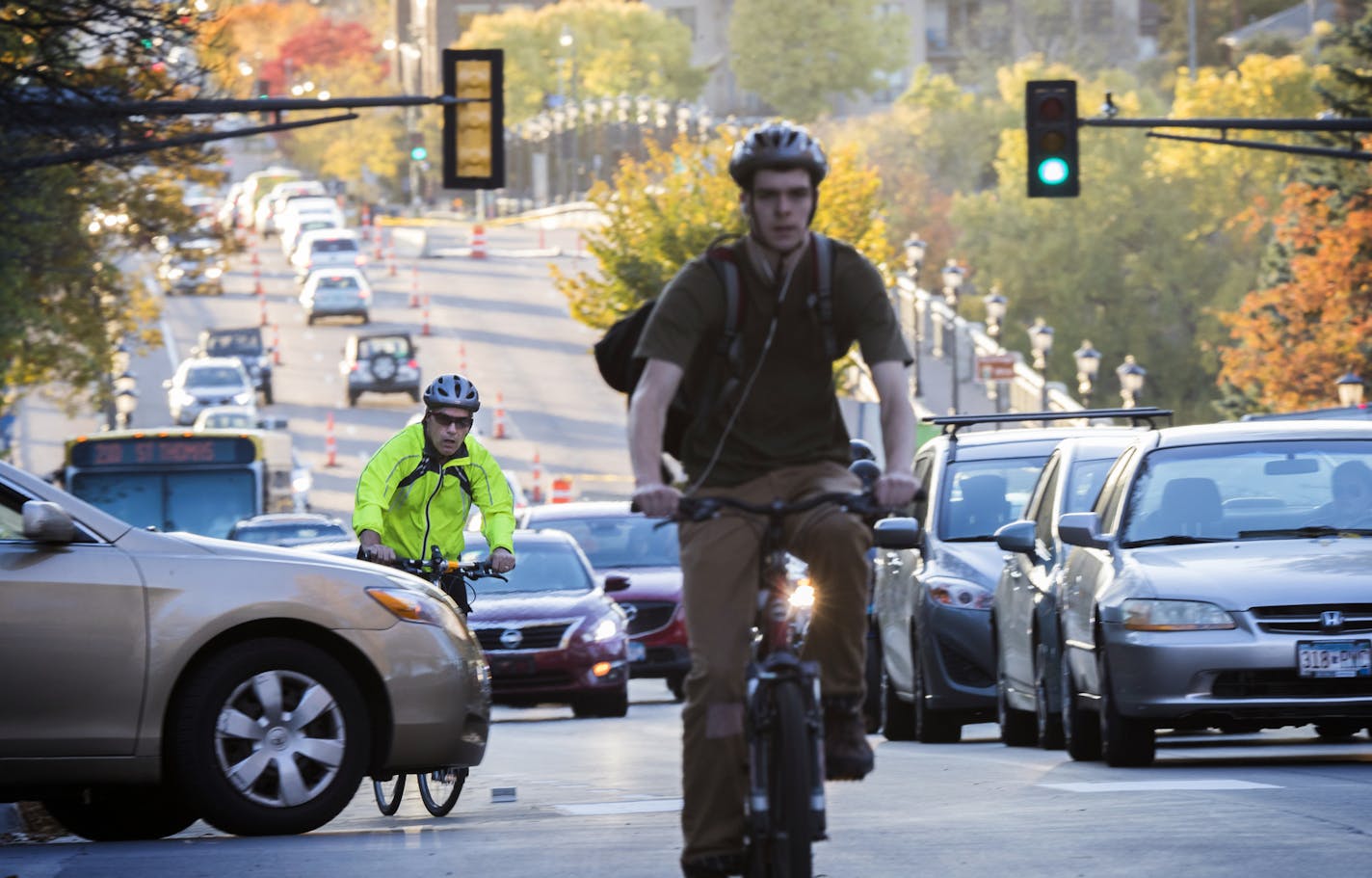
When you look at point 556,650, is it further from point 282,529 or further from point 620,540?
point 282,529

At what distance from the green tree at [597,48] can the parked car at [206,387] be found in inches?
3515

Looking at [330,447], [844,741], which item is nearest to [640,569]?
[844,741]

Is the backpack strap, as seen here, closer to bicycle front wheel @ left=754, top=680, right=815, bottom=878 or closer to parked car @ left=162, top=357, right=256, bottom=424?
bicycle front wheel @ left=754, top=680, right=815, bottom=878

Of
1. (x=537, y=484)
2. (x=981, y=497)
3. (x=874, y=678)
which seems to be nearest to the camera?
(x=981, y=497)

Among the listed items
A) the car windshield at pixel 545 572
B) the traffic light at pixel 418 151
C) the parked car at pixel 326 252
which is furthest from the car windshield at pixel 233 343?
the car windshield at pixel 545 572

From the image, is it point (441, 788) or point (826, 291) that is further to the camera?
point (441, 788)

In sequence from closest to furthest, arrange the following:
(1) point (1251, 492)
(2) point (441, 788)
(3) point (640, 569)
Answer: (2) point (441, 788) < (1) point (1251, 492) < (3) point (640, 569)

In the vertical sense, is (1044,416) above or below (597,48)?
below

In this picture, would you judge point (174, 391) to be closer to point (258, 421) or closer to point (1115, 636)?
point (258, 421)

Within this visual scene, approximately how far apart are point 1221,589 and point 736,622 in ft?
19.4

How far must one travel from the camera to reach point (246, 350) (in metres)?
82.3


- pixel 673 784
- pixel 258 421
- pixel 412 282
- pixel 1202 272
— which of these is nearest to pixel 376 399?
pixel 258 421

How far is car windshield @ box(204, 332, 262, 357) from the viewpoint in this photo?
8156cm

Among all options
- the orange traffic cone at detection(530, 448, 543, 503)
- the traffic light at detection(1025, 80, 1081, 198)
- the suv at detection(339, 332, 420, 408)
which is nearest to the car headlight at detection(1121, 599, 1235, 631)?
the traffic light at detection(1025, 80, 1081, 198)
